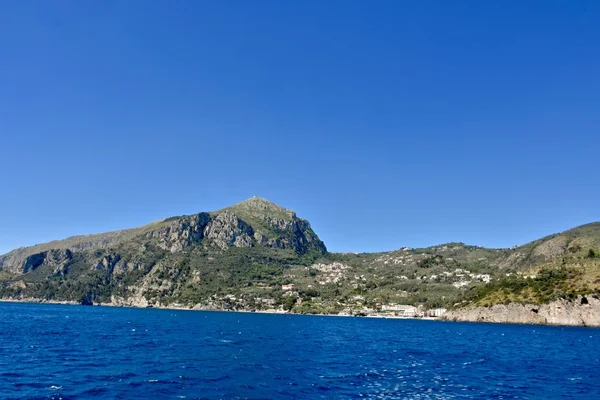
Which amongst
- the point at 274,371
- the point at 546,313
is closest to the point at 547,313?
the point at 546,313

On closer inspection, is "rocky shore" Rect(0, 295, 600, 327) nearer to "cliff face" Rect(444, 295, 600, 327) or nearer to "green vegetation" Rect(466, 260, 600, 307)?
"cliff face" Rect(444, 295, 600, 327)

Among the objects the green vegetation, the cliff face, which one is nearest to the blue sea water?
A: the cliff face

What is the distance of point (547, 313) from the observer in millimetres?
164000

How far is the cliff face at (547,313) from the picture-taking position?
153375 millimetres

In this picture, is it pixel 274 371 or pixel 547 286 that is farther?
pixel 547 286

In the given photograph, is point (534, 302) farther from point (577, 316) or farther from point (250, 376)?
point (250, 376)

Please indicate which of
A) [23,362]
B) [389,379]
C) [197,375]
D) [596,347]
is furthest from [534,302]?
[23,362]

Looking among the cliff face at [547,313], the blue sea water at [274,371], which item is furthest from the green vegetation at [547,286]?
the blue sea water at [274,371]

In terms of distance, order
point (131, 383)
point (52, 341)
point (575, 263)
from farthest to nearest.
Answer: point (575, 263) → point (52, 341) → point (131, 383)

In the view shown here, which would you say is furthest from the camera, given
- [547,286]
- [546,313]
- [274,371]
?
[547,286]

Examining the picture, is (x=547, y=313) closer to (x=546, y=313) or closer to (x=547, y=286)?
(x=546, y=313)

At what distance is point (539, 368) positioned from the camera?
189 ft

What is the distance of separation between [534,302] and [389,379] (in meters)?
150

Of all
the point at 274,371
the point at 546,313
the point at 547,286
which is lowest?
the point at 274,371
